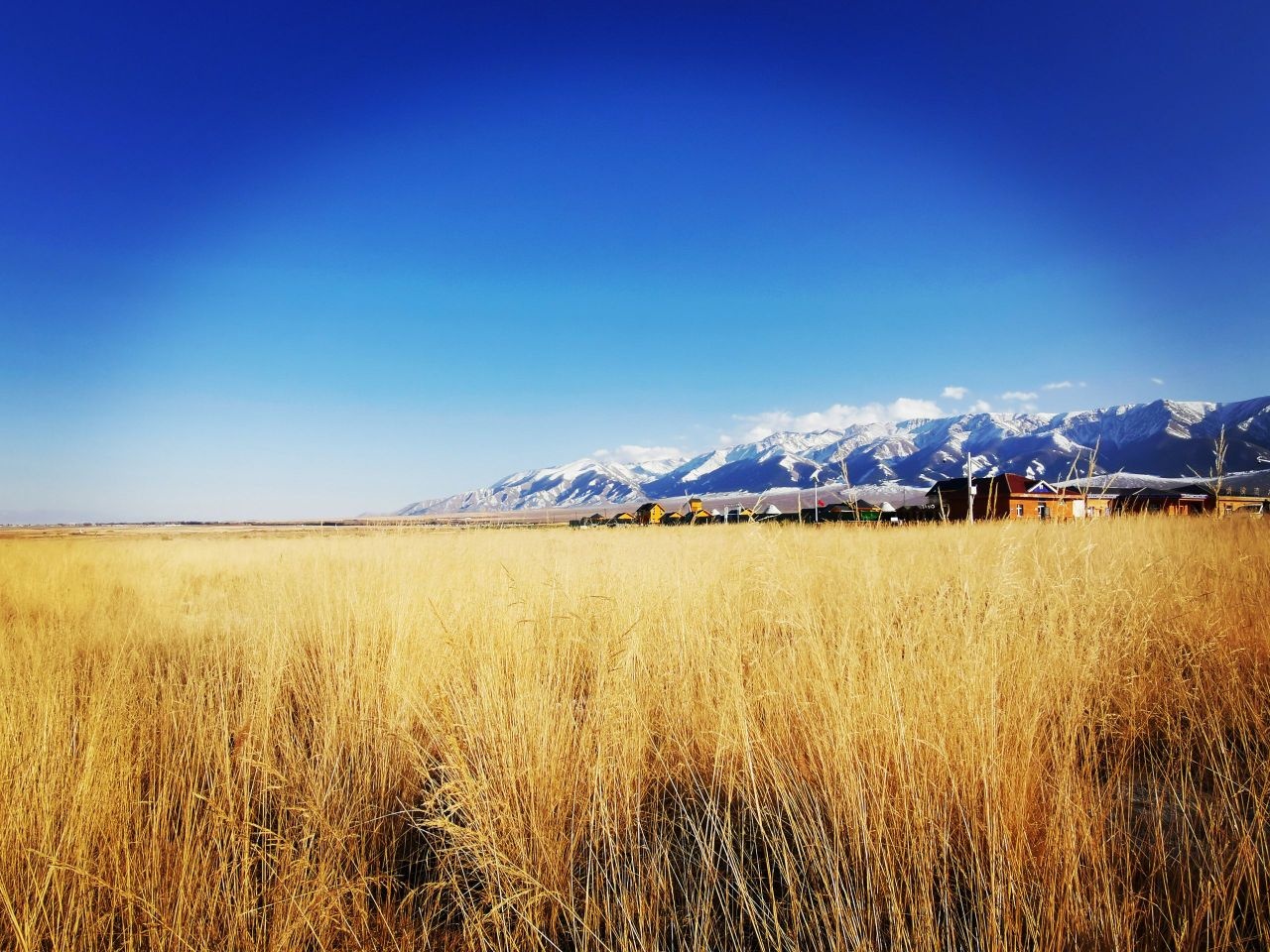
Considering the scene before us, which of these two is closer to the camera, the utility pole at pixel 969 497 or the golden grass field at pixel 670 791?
the golden grass field at pixel 670 791

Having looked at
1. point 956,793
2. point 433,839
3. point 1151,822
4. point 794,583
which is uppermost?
point 794,583

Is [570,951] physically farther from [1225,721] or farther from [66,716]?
[1225,721]

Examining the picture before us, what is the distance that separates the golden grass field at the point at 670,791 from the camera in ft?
4.63

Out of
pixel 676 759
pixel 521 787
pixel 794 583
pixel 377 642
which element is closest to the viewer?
pixel 521 787

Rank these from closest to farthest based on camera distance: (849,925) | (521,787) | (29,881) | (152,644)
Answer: (849,925) < (29,881) < (521,787) < (152,644)

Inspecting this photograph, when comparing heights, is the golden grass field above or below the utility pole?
below

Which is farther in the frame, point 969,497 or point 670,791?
point 969,497

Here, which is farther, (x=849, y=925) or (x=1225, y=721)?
(x=1225, y=721)

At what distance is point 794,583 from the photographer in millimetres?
3898

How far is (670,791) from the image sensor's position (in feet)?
7.27

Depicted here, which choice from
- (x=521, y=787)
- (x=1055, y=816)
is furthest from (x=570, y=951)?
(x=1055, y=816)

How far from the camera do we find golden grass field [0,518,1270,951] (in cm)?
141

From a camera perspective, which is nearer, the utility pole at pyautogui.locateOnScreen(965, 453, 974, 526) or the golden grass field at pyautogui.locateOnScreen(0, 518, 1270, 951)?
the golden grass field at pyautogui.locateOnScreen(0, 518, 1270, 951)

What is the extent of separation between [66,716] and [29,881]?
1.17 m
